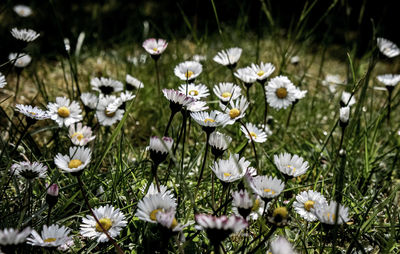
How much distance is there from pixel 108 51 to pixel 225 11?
1289 mm

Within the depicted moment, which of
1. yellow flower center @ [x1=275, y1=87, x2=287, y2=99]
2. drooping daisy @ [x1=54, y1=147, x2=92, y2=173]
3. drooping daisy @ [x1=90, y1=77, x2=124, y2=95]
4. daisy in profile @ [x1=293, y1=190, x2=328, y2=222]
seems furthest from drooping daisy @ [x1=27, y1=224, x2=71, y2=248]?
yellow flower center @ [x1=275, y1=87, x2=287, y2=99]

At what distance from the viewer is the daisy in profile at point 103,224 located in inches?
35.6

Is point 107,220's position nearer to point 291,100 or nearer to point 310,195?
point 310,195

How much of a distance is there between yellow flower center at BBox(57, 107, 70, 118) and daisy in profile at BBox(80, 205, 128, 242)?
47cm

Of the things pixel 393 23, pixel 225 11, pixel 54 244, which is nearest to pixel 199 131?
pixel 54 244

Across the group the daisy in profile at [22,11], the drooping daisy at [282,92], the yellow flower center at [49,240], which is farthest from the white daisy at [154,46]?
the daisy in profile at [22,11]

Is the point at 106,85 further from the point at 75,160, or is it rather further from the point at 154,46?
the point at 75,160

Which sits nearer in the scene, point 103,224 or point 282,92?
point 103,224

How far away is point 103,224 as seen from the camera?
94 cm

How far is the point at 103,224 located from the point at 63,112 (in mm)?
512

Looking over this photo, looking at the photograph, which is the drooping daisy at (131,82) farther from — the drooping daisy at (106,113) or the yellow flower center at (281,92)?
the yellow flower center at (281,92)

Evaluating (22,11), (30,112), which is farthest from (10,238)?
(22,11)

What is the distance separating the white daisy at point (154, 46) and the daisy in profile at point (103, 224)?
2.03 ft

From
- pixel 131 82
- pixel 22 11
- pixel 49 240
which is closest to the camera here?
pixel 49 240
